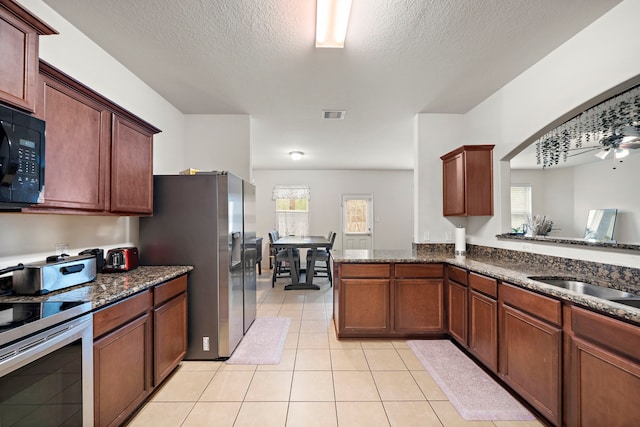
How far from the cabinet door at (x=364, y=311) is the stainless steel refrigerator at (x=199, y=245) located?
1.16 metres

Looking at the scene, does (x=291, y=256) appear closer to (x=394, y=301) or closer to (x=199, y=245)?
(x=394, y=301)

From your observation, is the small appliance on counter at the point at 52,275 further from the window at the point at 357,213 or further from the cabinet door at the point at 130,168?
the window at the point at 357,213

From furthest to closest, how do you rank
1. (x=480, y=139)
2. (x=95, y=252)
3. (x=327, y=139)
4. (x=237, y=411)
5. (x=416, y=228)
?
(x=327, y=139), (x=416, y=228), (x=480, y=139), (x=95, y=252), (x=237, y=411)

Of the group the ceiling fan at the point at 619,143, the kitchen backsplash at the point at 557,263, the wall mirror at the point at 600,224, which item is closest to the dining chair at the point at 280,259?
the kitchen backsplash at the point at 557,263

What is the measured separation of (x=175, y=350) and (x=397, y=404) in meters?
1.73

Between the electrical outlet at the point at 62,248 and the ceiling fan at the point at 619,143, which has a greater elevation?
A: the ceiling fan at the point at 619,143

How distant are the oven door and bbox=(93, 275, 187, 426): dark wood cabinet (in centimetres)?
10

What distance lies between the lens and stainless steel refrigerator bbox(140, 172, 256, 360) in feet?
8.23

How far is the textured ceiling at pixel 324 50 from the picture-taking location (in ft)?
5.83

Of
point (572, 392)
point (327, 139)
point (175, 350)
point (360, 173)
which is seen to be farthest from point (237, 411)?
point (360, 173)

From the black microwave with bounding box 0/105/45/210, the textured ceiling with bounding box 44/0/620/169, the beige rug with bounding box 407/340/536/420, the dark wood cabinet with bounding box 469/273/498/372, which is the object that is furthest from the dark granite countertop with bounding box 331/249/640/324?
the black microwave with bounding box 0/105/45/210

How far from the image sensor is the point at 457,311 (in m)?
2.73

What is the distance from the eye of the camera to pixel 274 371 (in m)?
2.39

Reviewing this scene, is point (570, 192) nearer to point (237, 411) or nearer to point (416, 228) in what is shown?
point (416, 228)
